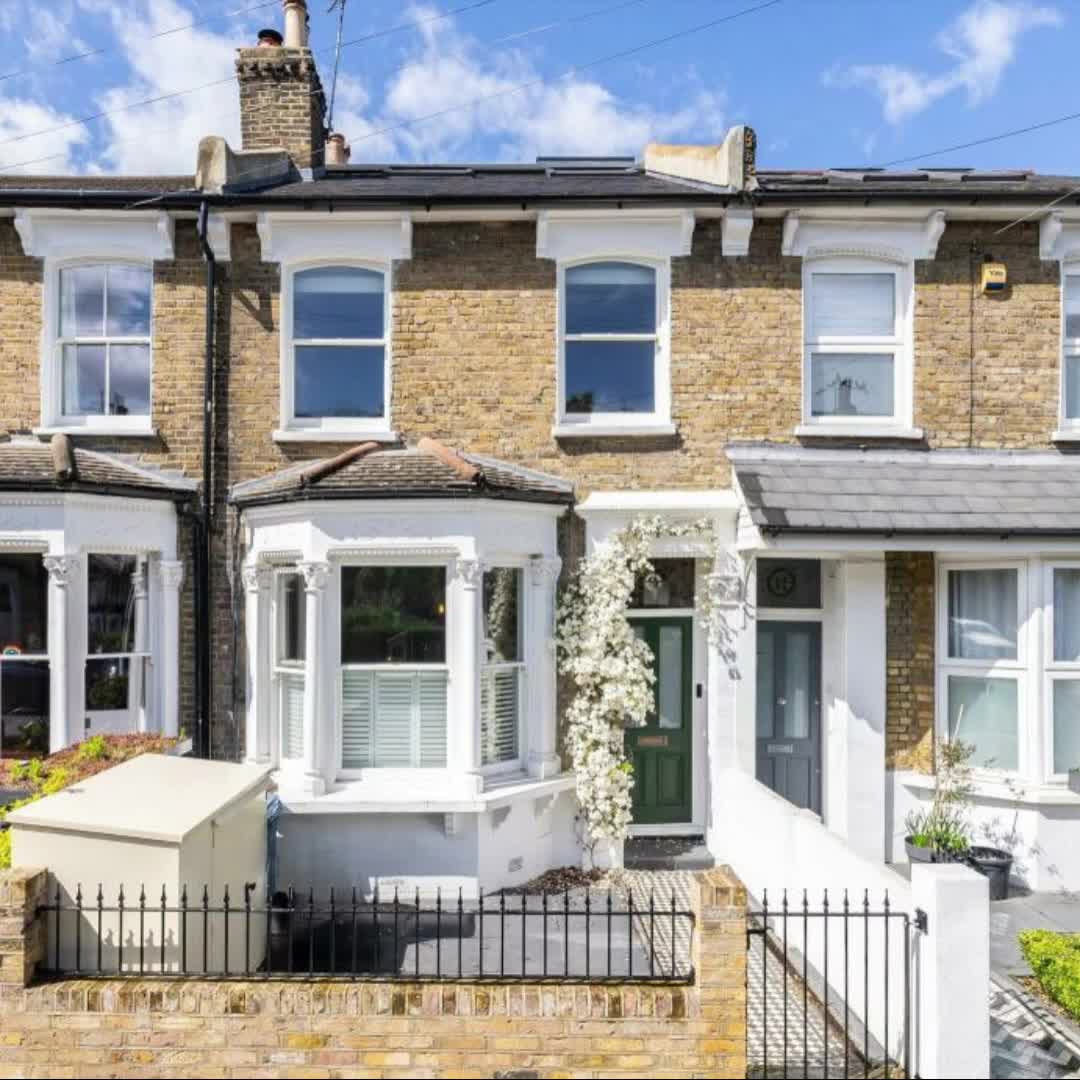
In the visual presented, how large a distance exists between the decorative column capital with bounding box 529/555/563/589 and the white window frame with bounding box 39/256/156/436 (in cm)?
412

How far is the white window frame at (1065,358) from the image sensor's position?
820cm

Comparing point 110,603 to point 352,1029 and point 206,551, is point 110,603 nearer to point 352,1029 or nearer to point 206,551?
point 206,551

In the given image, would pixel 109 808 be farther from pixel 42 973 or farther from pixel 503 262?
pixel 503 262

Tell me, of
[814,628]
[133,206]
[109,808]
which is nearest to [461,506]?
[109,808]

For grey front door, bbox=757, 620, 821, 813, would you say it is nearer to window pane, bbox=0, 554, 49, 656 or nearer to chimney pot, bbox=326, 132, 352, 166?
window pane, bbox=0, 554, 49, 656

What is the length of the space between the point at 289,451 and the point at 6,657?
3.16 metres

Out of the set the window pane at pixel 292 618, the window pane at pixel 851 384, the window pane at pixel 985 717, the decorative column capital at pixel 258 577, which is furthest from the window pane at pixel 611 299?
the window pane at pixel 985 717

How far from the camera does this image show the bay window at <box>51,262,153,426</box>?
8.39 m

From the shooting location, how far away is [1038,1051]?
4.93 m

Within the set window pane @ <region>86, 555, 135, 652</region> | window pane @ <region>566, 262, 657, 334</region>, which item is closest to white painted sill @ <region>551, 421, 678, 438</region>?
window pane @ <region>566, 262, 657, 334</region>

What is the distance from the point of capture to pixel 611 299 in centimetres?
830

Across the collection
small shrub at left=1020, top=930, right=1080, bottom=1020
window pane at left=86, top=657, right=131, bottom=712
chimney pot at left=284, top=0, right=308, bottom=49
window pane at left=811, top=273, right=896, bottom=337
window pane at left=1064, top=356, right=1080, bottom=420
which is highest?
chimney pot at left=284, top=0, right=308, bottom=49

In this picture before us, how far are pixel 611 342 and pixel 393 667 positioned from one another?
3.86 meters

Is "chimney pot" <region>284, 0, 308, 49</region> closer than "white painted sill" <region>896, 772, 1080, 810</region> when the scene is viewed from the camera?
No
